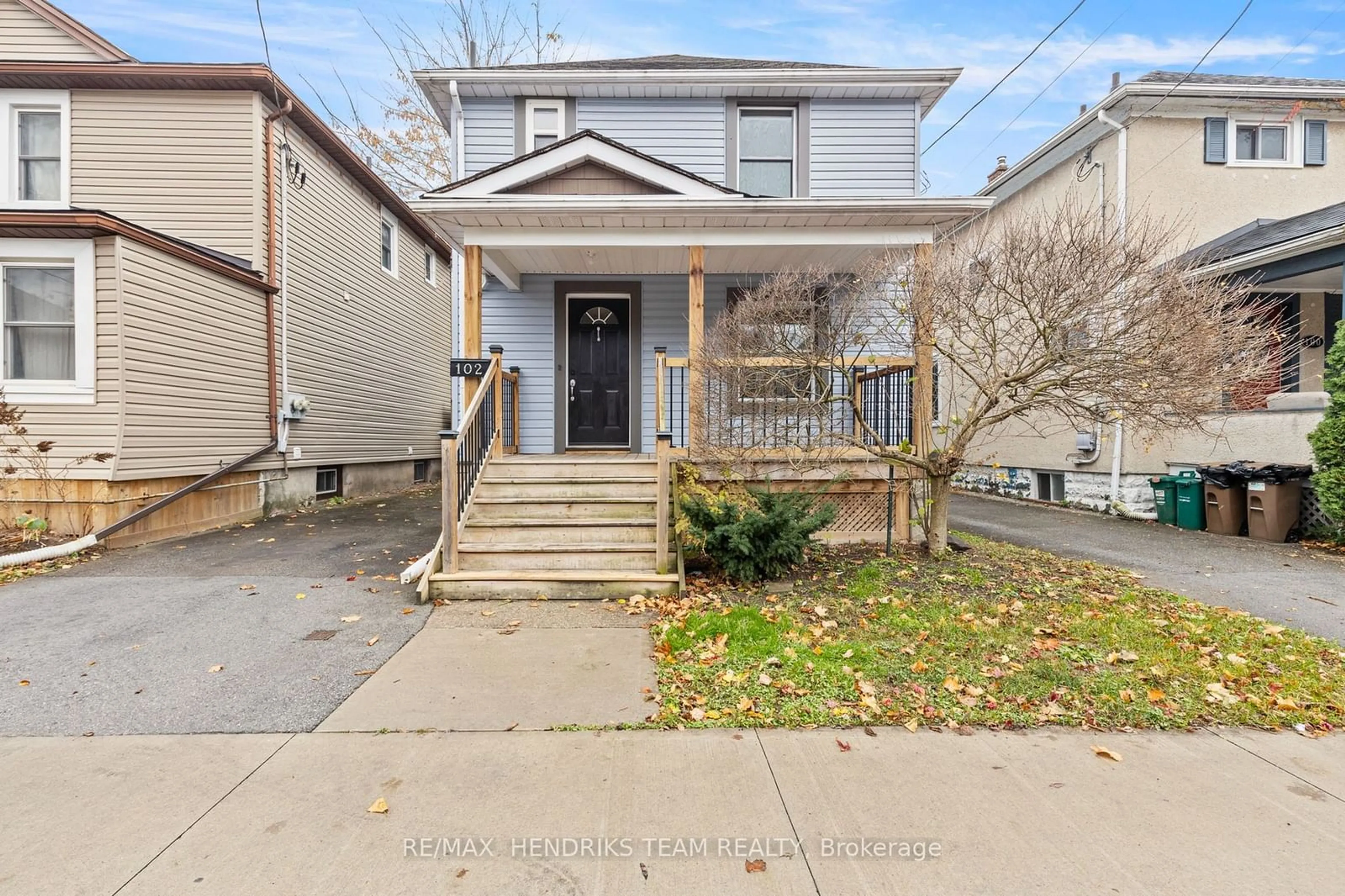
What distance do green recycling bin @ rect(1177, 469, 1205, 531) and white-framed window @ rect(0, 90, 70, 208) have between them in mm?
16493

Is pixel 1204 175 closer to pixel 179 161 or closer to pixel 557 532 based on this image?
pixel 557 532

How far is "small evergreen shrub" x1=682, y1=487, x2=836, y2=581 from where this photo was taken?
5125 mm

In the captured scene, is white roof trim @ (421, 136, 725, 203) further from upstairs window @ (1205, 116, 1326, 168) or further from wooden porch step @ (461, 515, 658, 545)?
upstairs window @ (1205, 116, 1326, 168)

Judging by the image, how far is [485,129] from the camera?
9180mm

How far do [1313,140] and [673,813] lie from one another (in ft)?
51.5

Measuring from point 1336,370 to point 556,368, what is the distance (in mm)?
9465

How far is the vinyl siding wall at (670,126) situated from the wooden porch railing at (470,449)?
4206 mm

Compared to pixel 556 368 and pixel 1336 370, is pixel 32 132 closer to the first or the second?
pixel 556 368

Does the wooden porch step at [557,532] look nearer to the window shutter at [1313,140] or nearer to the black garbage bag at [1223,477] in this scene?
the black garbage bag at [1223,477]

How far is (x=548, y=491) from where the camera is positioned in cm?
614

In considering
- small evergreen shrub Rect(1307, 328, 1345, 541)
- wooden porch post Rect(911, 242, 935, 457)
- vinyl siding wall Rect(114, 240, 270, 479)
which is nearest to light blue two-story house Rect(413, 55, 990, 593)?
wooden porch post Rect(911, 242, 935, 457)

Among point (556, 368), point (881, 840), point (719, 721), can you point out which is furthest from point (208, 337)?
point (881, 840)

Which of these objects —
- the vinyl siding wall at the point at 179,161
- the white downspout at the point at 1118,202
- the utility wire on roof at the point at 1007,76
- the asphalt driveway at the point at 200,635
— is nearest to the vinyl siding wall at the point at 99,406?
the asphalt driveway at the point at 200,635

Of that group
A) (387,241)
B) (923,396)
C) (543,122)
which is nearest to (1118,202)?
(923,396)
